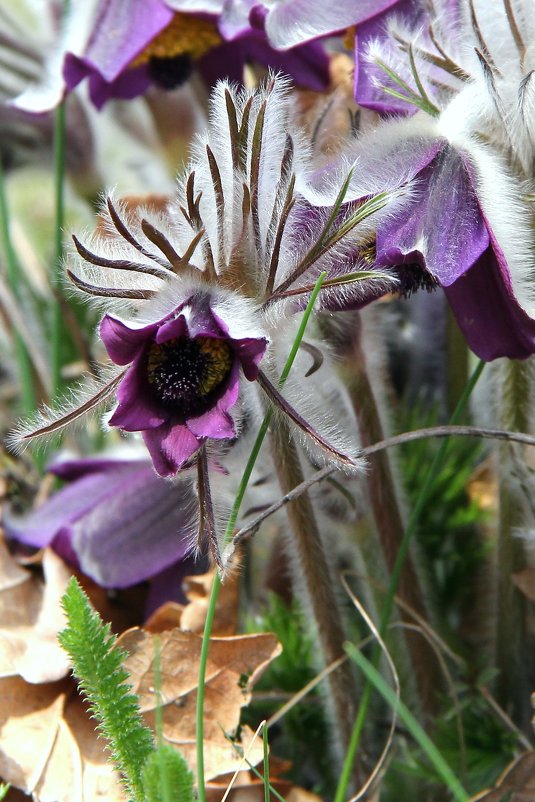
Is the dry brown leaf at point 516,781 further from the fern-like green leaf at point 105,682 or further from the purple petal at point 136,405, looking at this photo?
the purple petal at point 136,405

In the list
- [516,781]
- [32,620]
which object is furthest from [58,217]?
[516,781]

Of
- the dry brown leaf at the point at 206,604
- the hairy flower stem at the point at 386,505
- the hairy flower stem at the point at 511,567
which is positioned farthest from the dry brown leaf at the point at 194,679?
the hairy flower stem at the point at 511,567

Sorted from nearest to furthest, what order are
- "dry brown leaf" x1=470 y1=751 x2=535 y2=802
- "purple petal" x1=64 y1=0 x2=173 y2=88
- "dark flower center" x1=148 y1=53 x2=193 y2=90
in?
"dry brown leaf" x1=470 y1=751 x2=535 y2=802 < "purple petal" x1=64 y1=0 x2=173 y2=88 < "dark flower center" x1=148 y1=53 x2=193 y2=90

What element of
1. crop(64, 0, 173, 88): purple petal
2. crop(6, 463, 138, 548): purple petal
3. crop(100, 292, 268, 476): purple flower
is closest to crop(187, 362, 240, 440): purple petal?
crop(100, 292, 268, 476): purple flower

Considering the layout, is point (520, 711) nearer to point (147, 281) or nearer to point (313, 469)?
point (313, 469)

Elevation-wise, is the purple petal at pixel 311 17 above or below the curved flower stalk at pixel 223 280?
above

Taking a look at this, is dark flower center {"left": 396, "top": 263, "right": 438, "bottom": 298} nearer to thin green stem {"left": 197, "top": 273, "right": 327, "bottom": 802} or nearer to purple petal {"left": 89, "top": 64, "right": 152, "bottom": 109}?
thin green stem {"left": 197, "top": 273, "right": 327, "bottom": 802}
